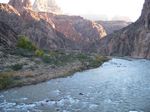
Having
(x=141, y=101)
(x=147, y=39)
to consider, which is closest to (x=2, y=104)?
(x=141, y=101)

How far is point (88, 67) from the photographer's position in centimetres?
8162

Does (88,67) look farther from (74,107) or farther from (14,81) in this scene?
(74,107)

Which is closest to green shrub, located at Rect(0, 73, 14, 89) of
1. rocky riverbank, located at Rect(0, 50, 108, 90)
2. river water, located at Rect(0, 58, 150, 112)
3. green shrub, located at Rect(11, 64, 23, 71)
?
rocky riverbank, located at Rect(0, 50, 108, 90)

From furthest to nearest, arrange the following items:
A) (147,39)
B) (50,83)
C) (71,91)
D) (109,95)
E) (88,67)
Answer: (147,39) → (88,67) → (50,83) → (71,91) → (109,95)

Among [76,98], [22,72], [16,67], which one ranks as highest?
[16,67]

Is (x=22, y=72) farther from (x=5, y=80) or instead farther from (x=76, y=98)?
(x=76, y=98)

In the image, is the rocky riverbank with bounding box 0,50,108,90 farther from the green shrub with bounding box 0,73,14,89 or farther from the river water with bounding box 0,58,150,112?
the river water with bounding box 0,58,150,112

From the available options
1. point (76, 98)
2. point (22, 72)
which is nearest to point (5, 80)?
point (22, 72)

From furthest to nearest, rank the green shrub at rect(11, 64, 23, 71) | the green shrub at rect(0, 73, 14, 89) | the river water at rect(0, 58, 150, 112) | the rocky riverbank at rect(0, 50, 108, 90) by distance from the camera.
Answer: the green shrub at rect(11, 64, 23, 71), the rocky riverbank at rect(0, 50, 108, 90), the green shrub at rect(0, 73, 14, 89), the river water at rect(0, 58, 150, 112)

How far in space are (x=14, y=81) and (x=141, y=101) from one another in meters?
20.4

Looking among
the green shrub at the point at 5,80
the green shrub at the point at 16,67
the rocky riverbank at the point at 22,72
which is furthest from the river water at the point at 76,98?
the green shrub at the point at 16,67

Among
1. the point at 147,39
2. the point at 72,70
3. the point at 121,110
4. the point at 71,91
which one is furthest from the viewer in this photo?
the point at 147,39

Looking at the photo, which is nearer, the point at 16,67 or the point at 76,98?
the point at 76,98

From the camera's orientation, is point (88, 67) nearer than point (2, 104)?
No
